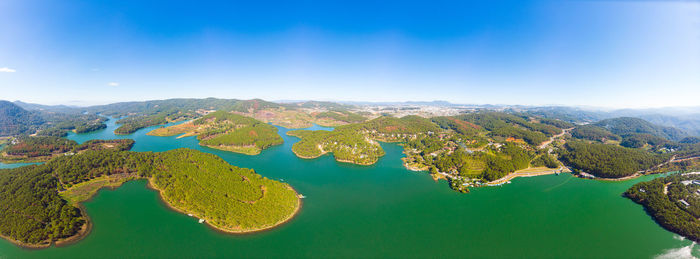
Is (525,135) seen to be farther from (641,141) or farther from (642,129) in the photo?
(642,129)

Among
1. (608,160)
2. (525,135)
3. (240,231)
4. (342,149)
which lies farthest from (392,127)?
(240,231)

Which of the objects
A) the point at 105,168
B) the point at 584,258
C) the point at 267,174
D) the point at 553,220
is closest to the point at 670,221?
the point at 553,220

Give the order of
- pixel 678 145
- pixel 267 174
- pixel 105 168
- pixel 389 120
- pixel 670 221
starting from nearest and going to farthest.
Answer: pixel 670 221 → pixel 105 168 → pixel 267 174 → pixel 678 145 → pixel 389 120

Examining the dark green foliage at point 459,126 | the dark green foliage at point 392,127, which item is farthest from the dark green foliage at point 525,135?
the dark green foliage at point 392,127

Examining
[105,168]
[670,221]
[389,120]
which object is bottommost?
[670,221]

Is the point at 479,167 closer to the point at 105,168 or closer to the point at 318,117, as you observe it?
the point at 105,168

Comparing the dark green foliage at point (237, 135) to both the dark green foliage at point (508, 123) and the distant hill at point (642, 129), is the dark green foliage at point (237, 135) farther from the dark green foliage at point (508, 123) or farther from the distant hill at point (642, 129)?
the distant hill at point (642, 129)
